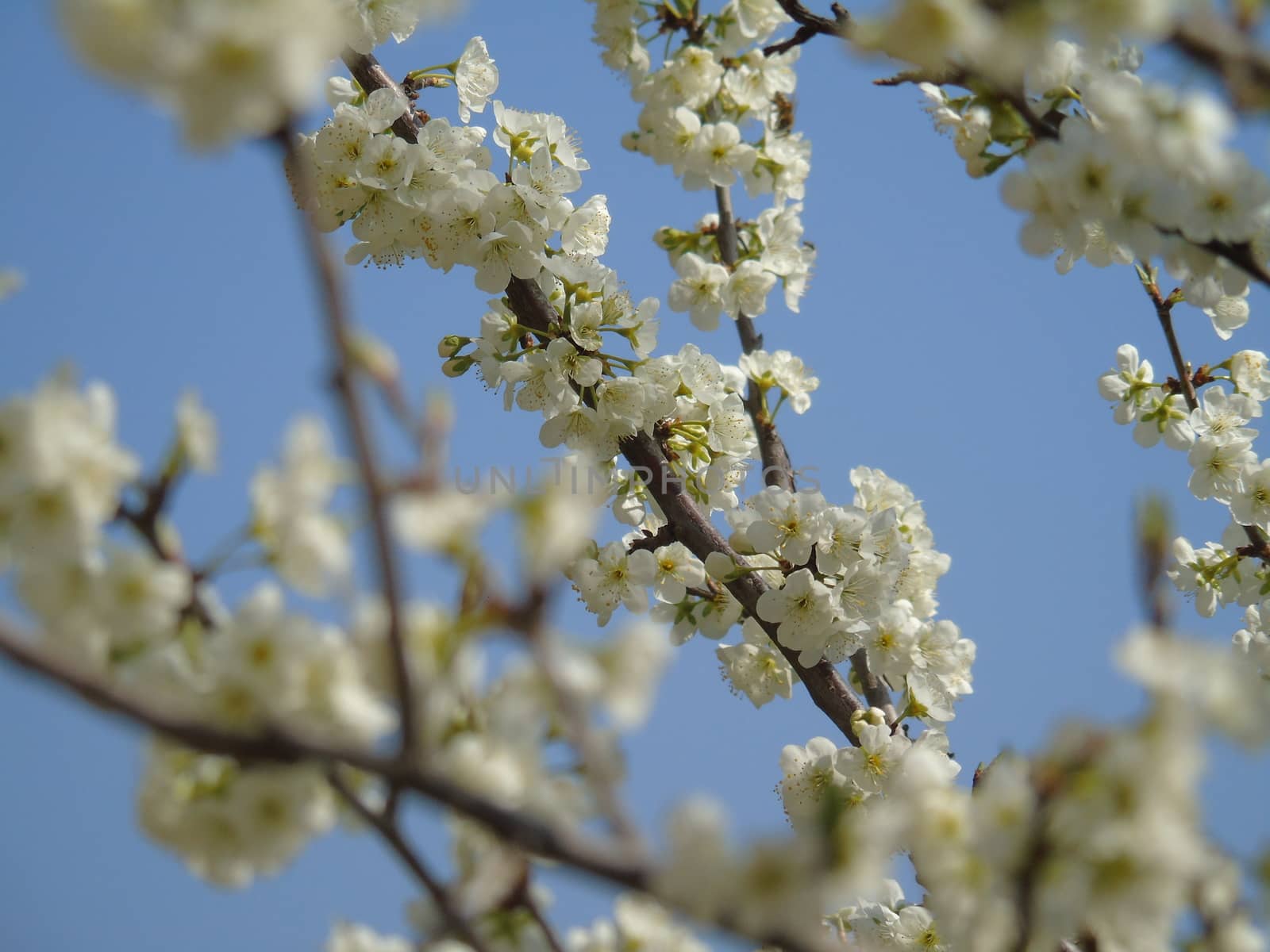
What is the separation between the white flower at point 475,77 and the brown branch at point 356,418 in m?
2.23

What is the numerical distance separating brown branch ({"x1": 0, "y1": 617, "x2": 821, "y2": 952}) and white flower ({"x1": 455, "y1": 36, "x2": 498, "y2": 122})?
2.40m

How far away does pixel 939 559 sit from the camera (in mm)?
3178

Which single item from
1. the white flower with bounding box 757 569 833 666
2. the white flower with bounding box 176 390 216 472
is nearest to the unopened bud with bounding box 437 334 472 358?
the white flower with bounding box 757 569 833 666

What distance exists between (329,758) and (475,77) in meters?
2.53

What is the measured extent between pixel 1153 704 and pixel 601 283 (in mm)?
2057

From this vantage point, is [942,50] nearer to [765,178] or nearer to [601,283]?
[601,283]

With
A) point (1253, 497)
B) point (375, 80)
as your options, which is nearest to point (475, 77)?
point (375, 80)

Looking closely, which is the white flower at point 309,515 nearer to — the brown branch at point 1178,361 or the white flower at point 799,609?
the white flower at point 799,609

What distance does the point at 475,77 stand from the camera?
9.97ft

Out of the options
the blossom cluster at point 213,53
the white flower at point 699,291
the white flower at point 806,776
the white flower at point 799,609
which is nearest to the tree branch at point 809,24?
the white flower at point 699,291

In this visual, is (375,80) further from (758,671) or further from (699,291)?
(758,671)

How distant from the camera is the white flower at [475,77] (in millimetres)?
3021

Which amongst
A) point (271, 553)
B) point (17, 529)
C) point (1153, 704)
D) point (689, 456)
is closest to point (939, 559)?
point (689, 456)

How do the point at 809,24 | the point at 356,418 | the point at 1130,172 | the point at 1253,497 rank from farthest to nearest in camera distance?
the point at 1253,497, the point at 809,24, the point at 1130,172, the point at 356,418
